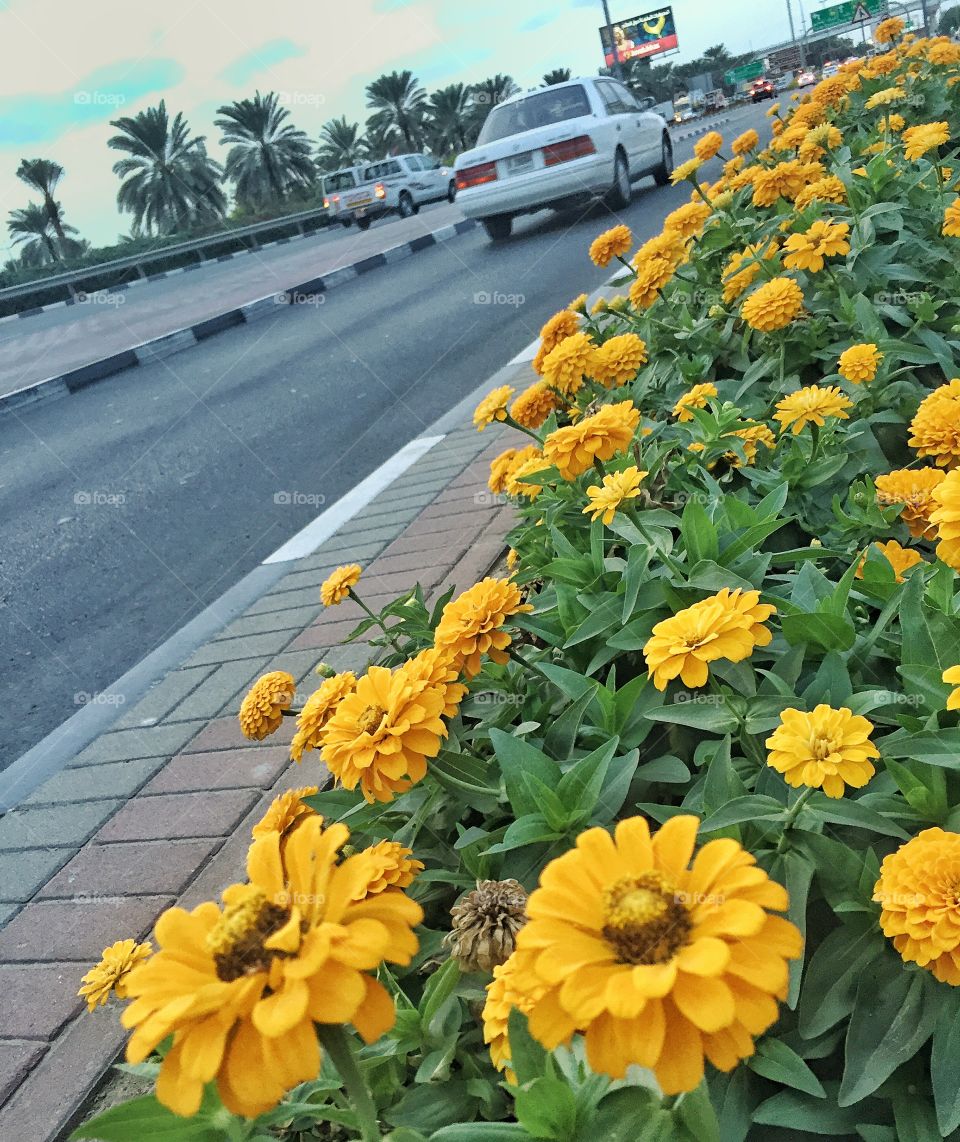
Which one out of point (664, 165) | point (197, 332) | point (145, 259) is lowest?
point (197, 332)

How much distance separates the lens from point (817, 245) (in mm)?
2609

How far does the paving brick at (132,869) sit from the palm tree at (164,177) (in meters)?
31.6

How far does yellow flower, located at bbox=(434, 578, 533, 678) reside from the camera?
4.71 ft

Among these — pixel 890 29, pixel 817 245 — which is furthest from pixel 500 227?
pixel 817 245

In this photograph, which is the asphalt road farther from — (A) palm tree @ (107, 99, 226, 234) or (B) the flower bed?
(A) palm tree @ (107, 99, 226, 234)

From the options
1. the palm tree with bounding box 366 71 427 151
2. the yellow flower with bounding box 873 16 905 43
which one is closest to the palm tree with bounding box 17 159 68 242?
the palm tree with bounding box 366 71 427 151

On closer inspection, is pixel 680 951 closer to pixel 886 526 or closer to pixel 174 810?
pixel 886 526

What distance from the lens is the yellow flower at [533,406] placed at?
2.51m

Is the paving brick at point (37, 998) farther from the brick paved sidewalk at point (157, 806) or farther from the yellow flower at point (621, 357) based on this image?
the yellow flower at point (621, 357)

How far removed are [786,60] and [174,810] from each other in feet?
201

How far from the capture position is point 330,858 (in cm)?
68

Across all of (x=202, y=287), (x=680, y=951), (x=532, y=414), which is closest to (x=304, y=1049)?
(x=680, y=951)

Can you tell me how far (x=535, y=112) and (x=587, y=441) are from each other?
10492 mm

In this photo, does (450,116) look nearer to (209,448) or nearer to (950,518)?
(209,448)
